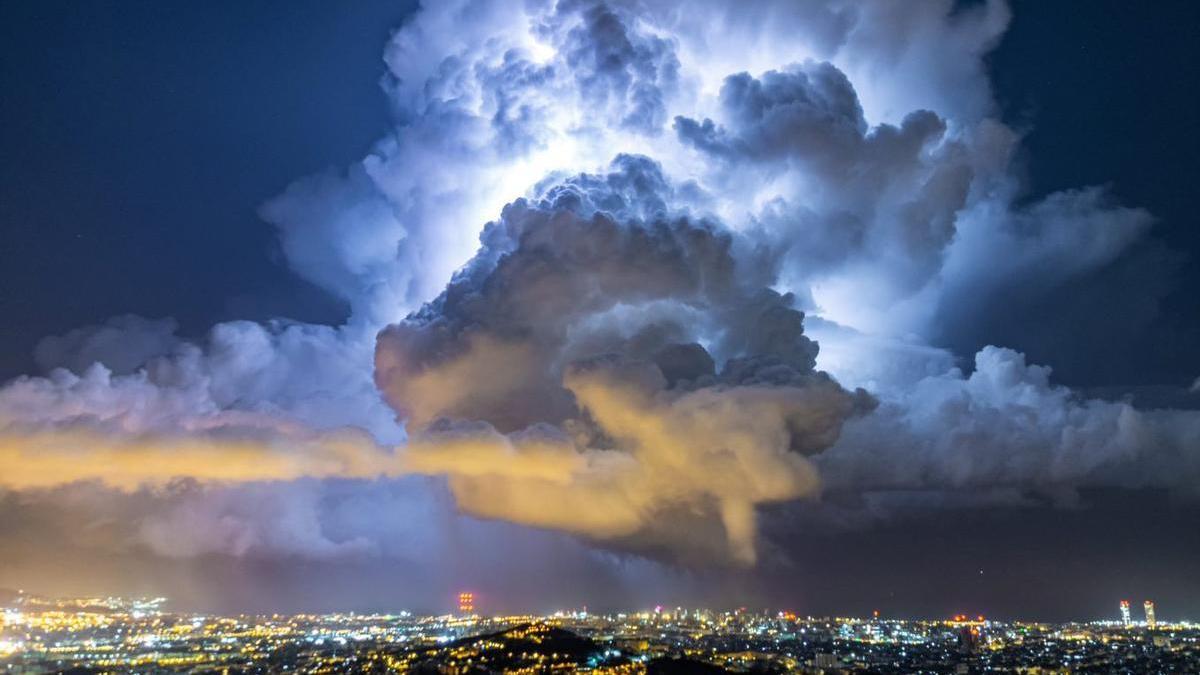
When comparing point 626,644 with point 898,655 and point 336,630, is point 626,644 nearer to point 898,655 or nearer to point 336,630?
point 898,655

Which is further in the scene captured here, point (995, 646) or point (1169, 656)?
point (995, 646)

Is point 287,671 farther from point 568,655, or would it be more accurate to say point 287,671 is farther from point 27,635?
point 27,635

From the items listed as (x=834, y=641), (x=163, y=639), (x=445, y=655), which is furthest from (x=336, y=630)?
(x=834, y=641)

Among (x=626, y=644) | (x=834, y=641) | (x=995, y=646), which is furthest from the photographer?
(x=834, y=641)

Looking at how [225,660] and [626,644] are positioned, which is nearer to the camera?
[225,660]

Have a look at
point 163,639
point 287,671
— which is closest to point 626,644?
point 287,671

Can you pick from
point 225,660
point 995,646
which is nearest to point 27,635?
point 225,660

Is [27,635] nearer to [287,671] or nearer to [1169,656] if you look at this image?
[287,671]

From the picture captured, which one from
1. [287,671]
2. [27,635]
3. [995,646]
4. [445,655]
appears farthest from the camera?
[995,646]

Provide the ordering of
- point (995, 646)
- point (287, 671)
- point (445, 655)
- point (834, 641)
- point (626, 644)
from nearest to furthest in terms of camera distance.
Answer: point (287, 671), point (445, 655), point (626, 644), point (995, 646), point (834, 641)
